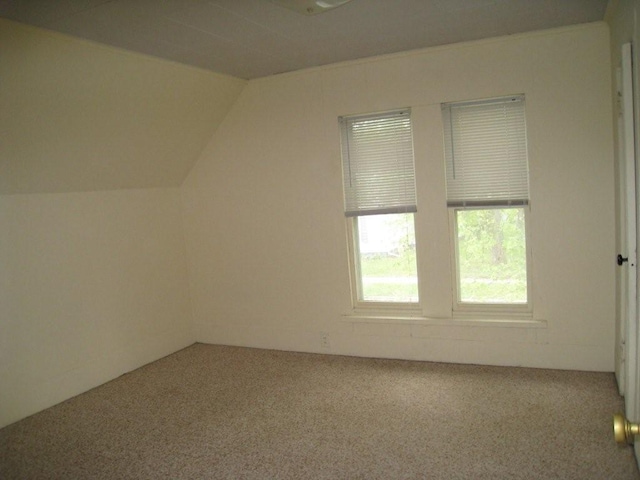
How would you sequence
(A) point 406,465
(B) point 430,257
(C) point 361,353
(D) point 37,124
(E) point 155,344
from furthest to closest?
(E) point 155,344 → (C) point 361,353 → (B) point 430,257 → (D) point 37,124 → (A) point 406,465

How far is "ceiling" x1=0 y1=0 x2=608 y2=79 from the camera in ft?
8.34

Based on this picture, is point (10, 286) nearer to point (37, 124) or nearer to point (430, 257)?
point (37, 124)

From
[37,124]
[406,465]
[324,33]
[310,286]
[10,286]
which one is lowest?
[406,465]

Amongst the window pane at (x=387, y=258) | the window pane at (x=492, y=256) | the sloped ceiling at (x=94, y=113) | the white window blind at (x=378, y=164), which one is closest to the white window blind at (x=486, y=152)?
the window pane at (x=492, y=256)

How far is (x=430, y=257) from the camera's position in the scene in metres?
4.00

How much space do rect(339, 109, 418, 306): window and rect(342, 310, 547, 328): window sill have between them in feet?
0.39

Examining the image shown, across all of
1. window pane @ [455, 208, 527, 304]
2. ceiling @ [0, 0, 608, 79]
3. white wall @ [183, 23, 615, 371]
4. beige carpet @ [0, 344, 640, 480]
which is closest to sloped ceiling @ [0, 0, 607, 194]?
ceiling @ [0, 0, 608, 79]

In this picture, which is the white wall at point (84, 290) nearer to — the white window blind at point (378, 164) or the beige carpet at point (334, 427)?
the beige carpet at point (334, 427)

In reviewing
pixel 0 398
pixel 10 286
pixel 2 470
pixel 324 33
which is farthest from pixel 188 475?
pixel 324 33

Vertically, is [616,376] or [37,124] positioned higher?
[37,124]

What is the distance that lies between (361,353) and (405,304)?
570 millimetres

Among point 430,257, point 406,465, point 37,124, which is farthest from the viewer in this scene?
point 430,257

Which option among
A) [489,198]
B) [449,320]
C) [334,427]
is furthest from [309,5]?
[449,320]

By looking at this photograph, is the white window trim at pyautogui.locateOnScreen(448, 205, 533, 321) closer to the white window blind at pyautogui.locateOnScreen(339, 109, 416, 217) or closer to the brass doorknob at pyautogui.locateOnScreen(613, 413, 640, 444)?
the white window blind at pyautogui.locateOnScreen(339, 109, 416, 217)
